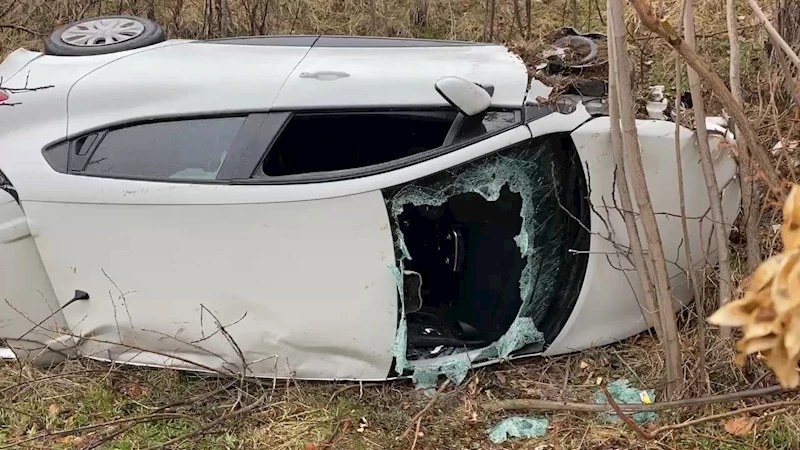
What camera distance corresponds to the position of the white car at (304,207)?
273cm

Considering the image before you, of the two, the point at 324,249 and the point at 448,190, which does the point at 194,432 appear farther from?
the point at 448,190

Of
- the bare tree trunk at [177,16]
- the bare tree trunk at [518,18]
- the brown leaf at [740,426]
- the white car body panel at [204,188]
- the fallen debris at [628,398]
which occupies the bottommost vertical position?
the fallen debris at [628,398]

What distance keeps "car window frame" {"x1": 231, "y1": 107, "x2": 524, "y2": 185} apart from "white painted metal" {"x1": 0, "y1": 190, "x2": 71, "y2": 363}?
92cm

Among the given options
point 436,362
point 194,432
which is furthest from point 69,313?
point 436,362

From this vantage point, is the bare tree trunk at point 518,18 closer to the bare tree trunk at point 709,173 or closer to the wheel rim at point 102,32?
the wheel rim at point 102,32

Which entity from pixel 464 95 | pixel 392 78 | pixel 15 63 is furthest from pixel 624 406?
pixel 15 63

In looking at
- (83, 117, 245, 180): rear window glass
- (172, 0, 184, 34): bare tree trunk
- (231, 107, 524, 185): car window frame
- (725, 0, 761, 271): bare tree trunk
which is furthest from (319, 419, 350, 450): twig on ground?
(172, 0, 184, 34): bare tree trunk

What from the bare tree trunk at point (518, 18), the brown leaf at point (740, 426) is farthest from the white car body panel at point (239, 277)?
the bare tree trunk at point (518, 18)

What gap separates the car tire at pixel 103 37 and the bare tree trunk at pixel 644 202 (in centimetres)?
218

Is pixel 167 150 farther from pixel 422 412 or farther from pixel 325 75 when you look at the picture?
pixel 422 412

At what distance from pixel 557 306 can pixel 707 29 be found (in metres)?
4.28

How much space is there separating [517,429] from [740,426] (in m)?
0.87

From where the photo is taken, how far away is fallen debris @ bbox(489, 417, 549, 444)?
291cm

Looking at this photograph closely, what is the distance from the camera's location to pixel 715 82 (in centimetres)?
200
